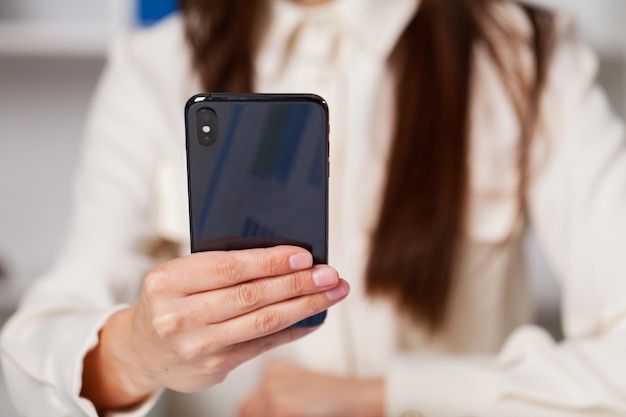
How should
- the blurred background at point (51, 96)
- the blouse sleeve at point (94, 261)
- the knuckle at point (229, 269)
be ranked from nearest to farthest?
1. the knuckle at point (229, 269)
2. the blouse sleeve at point (94, 261)
3. the blurred background at point (51, 96)

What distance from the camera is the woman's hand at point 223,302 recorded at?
34 centimetres

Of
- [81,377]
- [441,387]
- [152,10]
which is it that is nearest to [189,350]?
[81,377]

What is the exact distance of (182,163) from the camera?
658 mm

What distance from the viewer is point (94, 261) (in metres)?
0.60

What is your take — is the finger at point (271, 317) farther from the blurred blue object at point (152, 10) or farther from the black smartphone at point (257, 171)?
the blurred blue object at point (152, 10)

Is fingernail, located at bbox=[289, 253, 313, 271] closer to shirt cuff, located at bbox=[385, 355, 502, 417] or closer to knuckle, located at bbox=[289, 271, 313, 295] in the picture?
knuckle, located at bbox=[289, 271, 313, 295]

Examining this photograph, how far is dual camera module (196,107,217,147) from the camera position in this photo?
1.14 ft

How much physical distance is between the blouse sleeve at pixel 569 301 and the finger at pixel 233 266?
23 cm

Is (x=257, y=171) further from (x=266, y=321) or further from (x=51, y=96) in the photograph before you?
(x=51, y=96)

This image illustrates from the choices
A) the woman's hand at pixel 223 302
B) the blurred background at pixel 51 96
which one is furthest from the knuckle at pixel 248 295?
the blurred background at pixel 51 96

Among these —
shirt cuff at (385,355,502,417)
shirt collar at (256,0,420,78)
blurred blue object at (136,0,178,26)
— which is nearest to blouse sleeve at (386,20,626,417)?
shirt cuff at (385,355,502,417)

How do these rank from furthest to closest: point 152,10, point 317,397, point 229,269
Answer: point 152,10 < point 317,397 < point 229,269

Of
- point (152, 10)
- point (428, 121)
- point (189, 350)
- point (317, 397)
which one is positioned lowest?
point (317, 397)

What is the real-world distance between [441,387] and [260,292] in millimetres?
239
